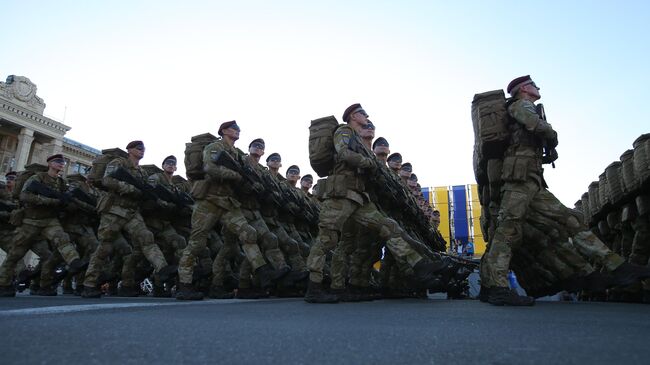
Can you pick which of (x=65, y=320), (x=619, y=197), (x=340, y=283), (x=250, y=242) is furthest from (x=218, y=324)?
(x=619, y=197)

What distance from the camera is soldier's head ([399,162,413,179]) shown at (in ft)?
31.6

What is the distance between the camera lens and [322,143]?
4973 millimetres

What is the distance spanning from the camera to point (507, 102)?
176 inches

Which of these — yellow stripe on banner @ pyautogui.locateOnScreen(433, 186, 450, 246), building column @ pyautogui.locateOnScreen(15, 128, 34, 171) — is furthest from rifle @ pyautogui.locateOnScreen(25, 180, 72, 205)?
building column @ pyautogui.locateOnScreen(15, 128, 34, 171)

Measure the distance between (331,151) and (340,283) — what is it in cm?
158

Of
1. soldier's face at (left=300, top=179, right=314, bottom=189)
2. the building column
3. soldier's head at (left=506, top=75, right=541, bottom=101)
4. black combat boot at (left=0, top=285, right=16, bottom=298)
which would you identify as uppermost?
the building column

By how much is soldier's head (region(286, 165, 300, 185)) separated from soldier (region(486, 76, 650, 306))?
18.1 feet

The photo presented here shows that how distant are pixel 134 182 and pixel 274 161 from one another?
2895 millimetres

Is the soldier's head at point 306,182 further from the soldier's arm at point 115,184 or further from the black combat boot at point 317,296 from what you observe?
the black combat boot at point 317,296

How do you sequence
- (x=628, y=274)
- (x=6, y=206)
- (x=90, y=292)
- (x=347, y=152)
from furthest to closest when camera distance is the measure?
1. (x=6, y=206)
2. (x=90, y=292)
3. (x=347, y=152)
4. (x=628, y=274)


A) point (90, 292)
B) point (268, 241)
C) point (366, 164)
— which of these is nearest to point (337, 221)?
point (366, 164)

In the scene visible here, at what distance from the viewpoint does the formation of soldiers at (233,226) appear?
15.6ft

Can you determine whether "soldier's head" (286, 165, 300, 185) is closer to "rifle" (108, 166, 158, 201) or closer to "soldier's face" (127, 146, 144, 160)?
"rifle" (108, 166, 158, 201)

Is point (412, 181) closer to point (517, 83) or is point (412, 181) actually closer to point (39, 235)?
point (517, 83)
